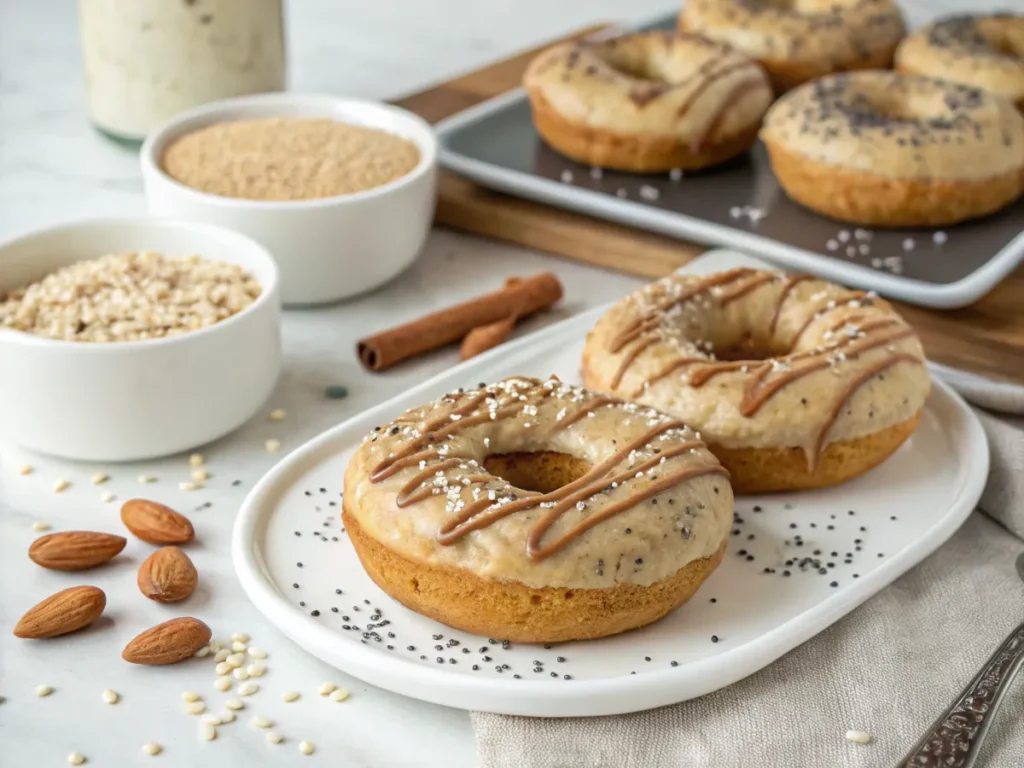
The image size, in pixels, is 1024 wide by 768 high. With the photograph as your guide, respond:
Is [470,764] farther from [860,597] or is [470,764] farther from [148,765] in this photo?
[860,597]

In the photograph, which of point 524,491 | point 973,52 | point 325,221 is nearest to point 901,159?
point 973,52

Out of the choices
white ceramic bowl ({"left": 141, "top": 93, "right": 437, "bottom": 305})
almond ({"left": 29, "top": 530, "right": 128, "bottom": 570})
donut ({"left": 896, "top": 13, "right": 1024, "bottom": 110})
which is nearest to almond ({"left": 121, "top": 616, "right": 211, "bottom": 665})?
almond ({"left": 29, "top": 530, "right": 128, "bottom": 570})

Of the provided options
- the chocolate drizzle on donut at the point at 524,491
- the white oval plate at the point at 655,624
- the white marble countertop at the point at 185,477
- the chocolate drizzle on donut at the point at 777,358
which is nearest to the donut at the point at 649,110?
the white marble countertop at the point at 185,477

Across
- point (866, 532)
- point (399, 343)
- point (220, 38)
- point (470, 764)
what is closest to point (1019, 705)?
point (866, 532)

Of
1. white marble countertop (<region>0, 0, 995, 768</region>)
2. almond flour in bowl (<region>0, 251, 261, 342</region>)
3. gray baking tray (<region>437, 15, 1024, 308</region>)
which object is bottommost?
white marble countertop (<region>0, 0, 995, 768</region>)

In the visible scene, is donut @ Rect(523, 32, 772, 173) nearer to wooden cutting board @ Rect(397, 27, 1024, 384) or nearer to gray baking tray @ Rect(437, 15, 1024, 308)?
gray baking tray @ Rect(437, 15, 1024, 308)

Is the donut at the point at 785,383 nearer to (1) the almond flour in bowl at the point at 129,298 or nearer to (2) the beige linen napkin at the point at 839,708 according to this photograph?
(2) the beige linen napkin at the point at 839,708
